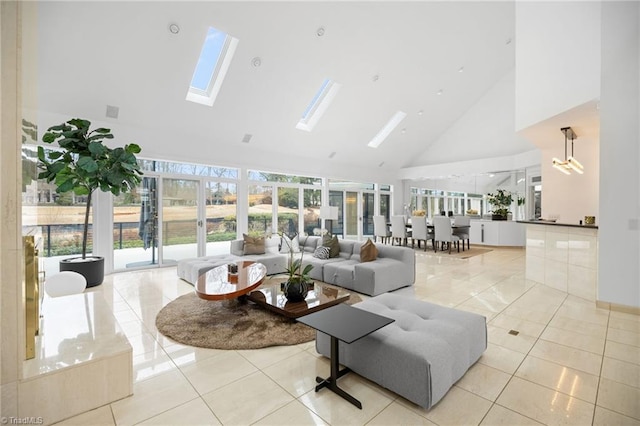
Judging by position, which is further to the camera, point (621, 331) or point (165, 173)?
point (165, 173)

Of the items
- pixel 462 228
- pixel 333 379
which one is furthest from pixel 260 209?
pixel 333 379

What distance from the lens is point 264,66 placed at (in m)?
5.56

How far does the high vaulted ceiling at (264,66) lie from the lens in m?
4.37

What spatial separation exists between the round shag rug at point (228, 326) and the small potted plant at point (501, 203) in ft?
28.6

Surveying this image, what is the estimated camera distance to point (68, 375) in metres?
1.86

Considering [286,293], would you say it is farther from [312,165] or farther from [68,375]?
[312,165]

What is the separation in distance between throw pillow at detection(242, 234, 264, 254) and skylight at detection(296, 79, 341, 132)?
10.6 feet

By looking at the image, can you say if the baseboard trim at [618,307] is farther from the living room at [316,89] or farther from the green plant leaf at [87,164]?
the green plant leaf at [87,164]

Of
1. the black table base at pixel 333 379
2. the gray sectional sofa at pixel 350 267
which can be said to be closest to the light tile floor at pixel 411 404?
the black table base at pixel 333 379

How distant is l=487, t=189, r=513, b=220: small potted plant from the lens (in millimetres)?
9484

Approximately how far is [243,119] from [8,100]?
206 inches

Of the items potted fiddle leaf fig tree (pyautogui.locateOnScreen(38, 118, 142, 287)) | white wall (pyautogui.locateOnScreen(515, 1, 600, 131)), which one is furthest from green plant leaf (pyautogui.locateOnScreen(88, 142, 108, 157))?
white wall (pyautogui.locateOnScreen(515, 1, 600, 131))

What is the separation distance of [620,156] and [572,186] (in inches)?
123

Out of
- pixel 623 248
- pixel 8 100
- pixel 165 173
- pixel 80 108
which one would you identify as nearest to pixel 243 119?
pixel 165 173
